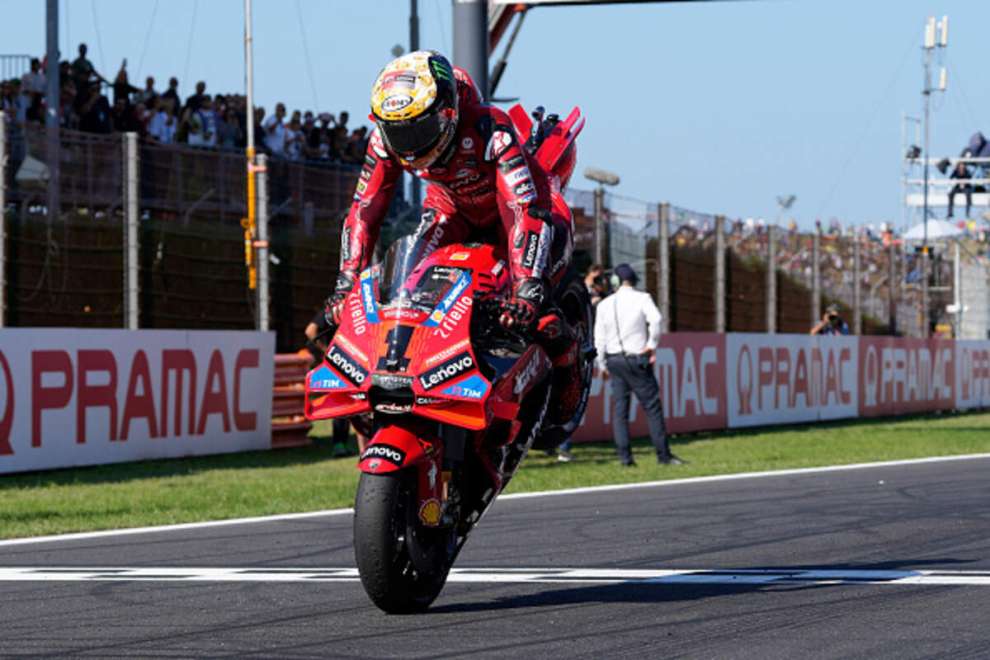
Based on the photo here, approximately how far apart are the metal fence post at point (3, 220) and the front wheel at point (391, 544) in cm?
845

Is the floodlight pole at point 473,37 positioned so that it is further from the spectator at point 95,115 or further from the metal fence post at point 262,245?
the spectator at point 95,115

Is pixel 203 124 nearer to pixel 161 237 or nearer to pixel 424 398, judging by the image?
pixel 161 237

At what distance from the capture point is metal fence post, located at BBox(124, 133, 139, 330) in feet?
49.9

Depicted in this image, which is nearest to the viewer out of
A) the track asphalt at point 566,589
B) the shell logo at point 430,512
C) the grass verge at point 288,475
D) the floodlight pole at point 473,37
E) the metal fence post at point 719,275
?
the track asphalt at point 566,589

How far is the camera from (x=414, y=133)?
6574 millimetres

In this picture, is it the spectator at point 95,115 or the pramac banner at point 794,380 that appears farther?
the pramac banner at point 794,380

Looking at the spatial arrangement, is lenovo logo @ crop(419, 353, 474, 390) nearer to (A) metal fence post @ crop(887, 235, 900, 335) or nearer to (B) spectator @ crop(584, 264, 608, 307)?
(B) spectator @ crop(584, 264, 608, 307)

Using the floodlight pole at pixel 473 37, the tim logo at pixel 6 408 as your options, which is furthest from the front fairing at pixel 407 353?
the floodlight pole at pixel 473 37

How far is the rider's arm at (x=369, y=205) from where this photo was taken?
6934 mm

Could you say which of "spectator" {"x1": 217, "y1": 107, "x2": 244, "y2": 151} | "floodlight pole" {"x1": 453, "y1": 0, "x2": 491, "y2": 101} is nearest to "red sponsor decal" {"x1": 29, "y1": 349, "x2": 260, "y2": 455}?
"floodlight pole" {"x1": 453, "y1": 0, "x2": 491, "y2": 101}

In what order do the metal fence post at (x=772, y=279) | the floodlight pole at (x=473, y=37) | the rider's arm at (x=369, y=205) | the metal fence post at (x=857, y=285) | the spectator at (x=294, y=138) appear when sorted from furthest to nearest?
1. the metal fence post at (x=857, y=285)
2. the metal fence post at (x=772, y=279)
3. the spectator at (x=294, y=138)
4. the floodlight pole at (x=473, y=37)
5. the rider's arm at (x=369, y=205)

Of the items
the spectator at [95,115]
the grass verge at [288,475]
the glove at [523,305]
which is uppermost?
the spectator at [95,115]

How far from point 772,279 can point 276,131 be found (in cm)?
675

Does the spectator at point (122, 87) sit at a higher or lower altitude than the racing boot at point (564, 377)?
higher
